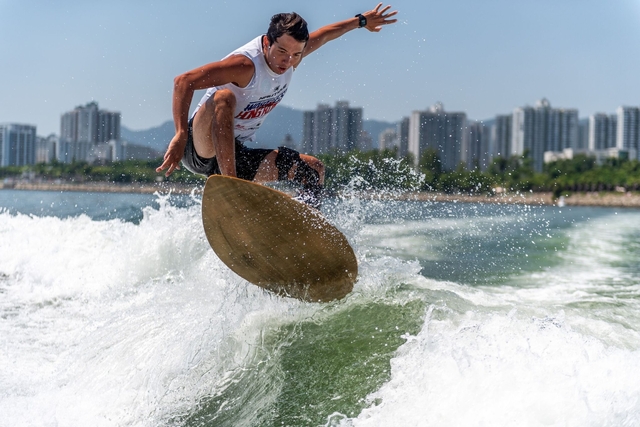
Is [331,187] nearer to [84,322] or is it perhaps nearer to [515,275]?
[84,322]

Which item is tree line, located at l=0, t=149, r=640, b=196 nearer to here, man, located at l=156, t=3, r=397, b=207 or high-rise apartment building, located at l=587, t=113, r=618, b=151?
man, located at l=156, t=3, r=397, b=207

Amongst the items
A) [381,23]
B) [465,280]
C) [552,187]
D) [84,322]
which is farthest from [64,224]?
[552,187]

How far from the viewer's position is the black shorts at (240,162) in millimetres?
5191

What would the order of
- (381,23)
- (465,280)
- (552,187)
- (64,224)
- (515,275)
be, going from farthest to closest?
(552,187) → (64,224) → (515,275) → (465,280) → (381,23)

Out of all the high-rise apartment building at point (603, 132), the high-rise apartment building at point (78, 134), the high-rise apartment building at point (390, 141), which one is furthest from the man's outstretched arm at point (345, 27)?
the high-rise apartment building at point (603, 132)

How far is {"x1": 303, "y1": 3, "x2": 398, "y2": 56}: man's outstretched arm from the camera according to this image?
17.6 feet

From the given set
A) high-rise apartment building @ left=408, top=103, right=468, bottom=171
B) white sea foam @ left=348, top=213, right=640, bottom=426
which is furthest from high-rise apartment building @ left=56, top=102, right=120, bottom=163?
white sea foam @ left=348, top=213, right=640, bottom=426

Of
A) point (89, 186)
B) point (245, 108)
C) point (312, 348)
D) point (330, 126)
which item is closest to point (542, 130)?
point (89, 186)

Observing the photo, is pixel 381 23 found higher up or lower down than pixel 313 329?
higher up

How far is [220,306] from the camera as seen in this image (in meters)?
5.25

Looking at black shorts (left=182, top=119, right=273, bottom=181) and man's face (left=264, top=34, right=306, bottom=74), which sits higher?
man's face (left=264, top=34, right=306, bottom=74)

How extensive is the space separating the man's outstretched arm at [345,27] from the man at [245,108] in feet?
0.04

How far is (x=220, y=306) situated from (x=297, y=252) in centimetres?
88

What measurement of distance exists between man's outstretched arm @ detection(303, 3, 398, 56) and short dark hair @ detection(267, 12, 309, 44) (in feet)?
1.87
